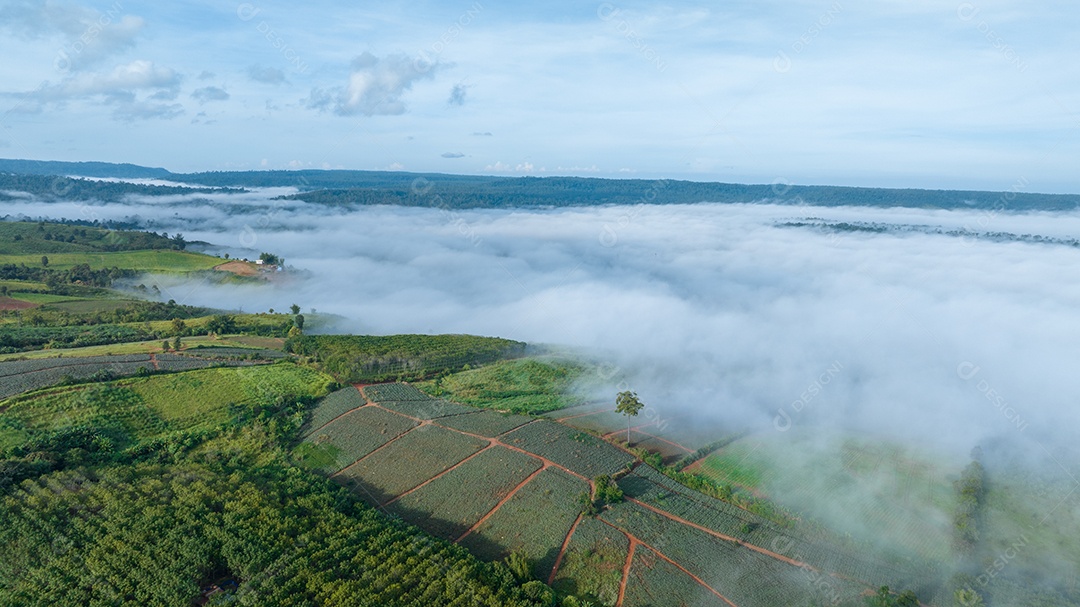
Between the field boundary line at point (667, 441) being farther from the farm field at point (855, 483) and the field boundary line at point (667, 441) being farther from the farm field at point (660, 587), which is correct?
the farm field at point (660, 587)

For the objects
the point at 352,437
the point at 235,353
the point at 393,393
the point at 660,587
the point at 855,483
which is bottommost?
the point at 660,587

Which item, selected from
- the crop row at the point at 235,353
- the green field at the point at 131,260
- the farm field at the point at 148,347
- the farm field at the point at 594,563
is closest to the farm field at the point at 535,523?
the farm field at the point at 594,563

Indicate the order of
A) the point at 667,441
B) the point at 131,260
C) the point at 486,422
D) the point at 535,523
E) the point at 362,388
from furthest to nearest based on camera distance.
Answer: the point at 131,260 < the point at 362,388 < the point at 486,422 < the point at 667,441 < the point at 535,523

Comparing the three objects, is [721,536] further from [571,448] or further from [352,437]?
[352,437]

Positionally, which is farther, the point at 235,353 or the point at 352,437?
the point at 235,353

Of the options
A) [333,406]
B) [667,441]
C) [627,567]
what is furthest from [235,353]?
[627,567]
